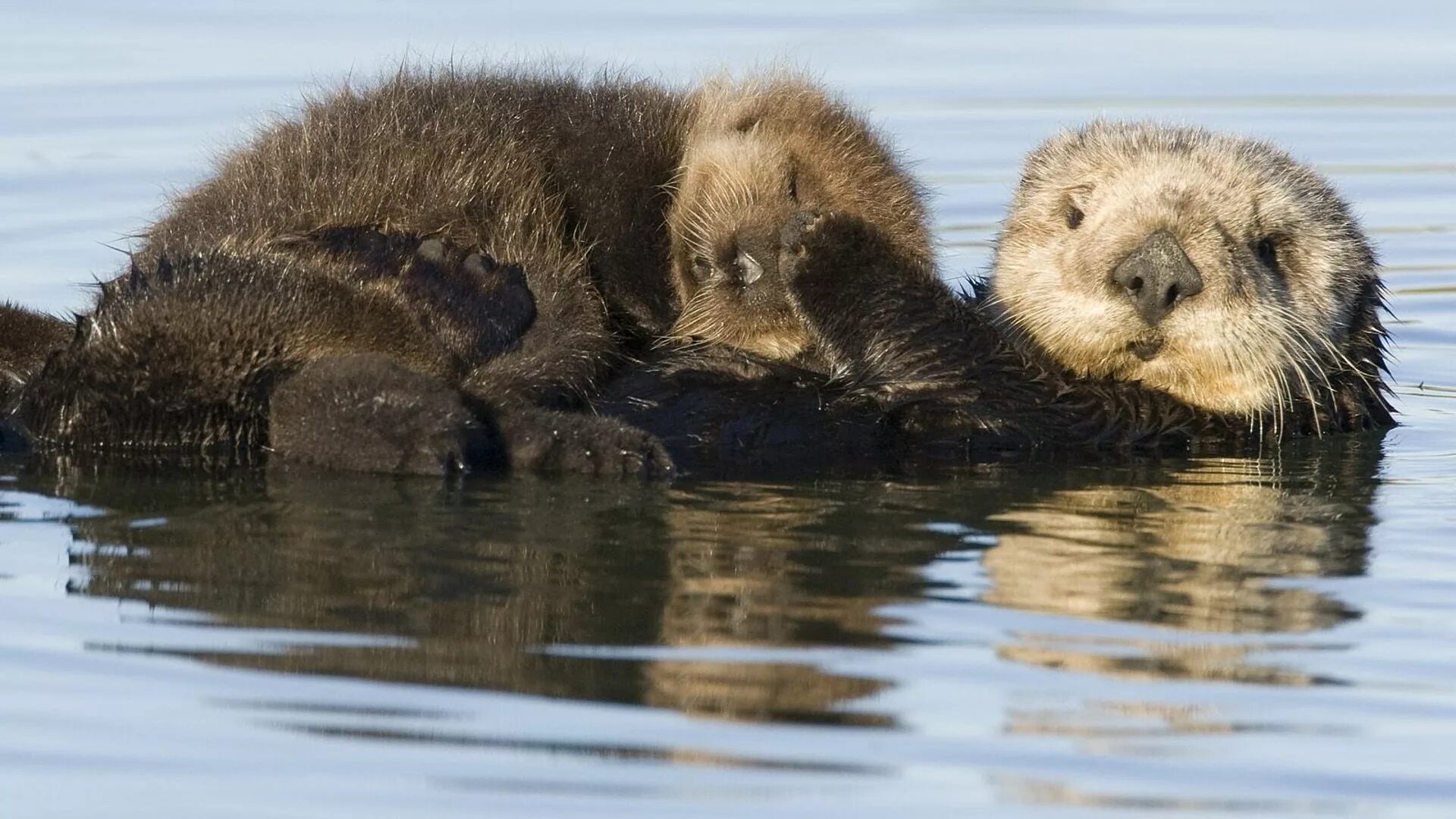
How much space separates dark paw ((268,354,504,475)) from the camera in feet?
18.2

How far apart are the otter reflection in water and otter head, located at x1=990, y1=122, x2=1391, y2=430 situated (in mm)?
363

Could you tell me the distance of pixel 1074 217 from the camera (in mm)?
6711

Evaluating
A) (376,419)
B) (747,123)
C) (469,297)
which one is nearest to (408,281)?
(469,297)

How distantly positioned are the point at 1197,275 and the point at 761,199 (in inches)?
51.0

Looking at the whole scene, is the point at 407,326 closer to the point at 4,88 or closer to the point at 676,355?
the point at 676,355

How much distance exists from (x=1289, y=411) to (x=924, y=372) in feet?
3.92

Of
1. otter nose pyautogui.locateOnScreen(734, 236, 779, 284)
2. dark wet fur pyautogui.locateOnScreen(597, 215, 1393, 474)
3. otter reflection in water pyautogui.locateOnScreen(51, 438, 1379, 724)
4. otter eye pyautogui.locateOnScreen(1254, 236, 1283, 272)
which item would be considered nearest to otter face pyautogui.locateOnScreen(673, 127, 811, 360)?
otter nose pyautogui.locateOnScreen(734, 236, 779, 284)

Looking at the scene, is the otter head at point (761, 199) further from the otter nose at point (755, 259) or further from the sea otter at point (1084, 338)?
the sea otter at point (1084, 338)

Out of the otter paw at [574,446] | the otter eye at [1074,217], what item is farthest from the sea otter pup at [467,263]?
the otter eye at [1074,217]

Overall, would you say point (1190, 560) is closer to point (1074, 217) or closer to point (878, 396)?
point (878, 396)

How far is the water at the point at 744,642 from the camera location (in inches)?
148

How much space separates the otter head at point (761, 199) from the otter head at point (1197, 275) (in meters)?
0.47

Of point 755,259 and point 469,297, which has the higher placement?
point 755,259

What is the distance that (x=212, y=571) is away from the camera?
16.2 ft
